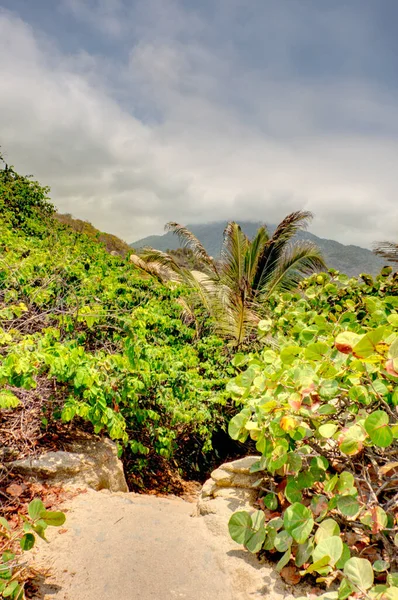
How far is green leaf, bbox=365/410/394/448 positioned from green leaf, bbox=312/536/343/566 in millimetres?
574

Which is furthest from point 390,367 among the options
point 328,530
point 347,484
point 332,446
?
point 332,446

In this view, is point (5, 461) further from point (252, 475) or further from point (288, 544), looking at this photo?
point (288, 544)

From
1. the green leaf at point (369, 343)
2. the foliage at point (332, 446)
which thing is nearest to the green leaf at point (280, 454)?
the foliage at point (332, 446)

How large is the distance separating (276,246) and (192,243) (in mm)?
2466

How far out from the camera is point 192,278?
981 cm

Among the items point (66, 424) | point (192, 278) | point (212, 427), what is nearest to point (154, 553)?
point (66, 424)

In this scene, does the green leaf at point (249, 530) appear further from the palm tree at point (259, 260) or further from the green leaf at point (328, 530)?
the palm tree at point (259, 260)

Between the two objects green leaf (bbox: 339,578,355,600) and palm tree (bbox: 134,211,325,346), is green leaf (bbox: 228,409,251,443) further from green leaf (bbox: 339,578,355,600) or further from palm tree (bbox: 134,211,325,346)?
palm tree (bbox: 134,211,325,346)

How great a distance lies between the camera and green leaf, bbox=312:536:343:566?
1.93 m

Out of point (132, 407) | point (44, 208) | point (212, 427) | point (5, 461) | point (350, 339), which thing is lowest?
point (212, 427)

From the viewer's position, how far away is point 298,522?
232 centimetres

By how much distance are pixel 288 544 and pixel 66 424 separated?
2.63 metres

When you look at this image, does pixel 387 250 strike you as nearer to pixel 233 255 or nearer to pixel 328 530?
pixel 233 255

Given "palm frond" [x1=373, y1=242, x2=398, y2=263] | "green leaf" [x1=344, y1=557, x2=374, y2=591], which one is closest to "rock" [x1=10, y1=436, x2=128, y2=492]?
"green leaf" [x1=344, y1=557, x2=374, y2=591]
